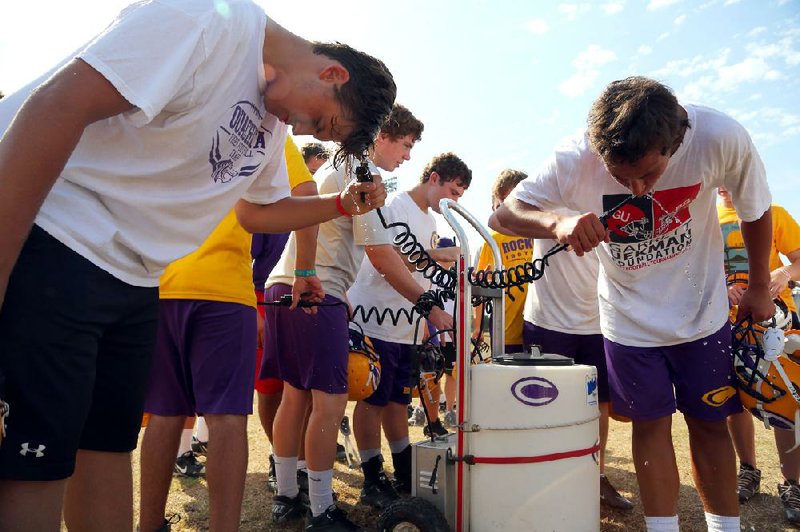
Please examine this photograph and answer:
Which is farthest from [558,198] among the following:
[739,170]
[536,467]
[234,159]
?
[234,159]

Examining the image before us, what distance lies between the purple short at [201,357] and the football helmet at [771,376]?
2.07 metres

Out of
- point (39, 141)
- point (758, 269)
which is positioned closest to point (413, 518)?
point (758, 269)

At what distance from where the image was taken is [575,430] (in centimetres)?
252

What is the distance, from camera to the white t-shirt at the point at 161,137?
4.17 ft

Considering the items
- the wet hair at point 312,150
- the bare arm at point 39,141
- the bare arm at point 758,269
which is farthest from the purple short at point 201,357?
the wet hair at point 312,150

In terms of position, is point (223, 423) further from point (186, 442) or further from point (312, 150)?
point (312, 150)

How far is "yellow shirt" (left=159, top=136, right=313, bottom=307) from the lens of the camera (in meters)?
2.48

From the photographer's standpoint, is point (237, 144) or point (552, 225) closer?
point (237, 144)

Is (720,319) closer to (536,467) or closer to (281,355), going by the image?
(536,467)

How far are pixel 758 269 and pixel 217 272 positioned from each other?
91.7 inches

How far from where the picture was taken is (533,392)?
97.0 inches

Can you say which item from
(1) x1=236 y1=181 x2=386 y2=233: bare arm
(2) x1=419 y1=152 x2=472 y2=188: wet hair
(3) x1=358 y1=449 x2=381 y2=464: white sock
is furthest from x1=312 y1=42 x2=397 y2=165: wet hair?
(2) x1=419 y1=152 x2=472 y2=188: wet hair

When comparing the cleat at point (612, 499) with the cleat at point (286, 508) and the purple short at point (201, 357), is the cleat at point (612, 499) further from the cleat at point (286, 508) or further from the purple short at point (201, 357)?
the purple short at point (201, 357)

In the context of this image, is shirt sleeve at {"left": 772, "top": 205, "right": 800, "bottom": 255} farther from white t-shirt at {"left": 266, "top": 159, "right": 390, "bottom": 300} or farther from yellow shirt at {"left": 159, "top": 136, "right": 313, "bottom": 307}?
yellow shirt at {"left": 159, "top": 136, "right": 313, "bottom": 307}
